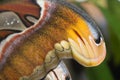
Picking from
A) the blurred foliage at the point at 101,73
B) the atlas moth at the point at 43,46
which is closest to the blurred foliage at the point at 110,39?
the blurred foliage at the point at 101,73

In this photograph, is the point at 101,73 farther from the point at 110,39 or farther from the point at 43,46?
the point at 43,46

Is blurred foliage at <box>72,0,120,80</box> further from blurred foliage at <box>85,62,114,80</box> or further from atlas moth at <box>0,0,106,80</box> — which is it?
atlas moth at <box>0,0,106,80</box>

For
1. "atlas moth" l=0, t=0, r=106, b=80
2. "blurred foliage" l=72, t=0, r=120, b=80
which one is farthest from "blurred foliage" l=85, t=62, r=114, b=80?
"atlas moth" l=0, t=0, r=106, b=80

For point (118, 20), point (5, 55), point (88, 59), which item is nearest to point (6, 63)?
point (5, 55)

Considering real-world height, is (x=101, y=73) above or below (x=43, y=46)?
below

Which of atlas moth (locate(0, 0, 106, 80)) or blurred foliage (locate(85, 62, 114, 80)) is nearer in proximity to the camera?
atlas moth (locate(0, 0, 106, 80))

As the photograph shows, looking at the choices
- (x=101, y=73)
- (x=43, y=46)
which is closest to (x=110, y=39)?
(x=101, y=73)

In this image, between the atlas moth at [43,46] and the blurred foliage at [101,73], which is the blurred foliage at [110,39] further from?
the atlas moth at [43,46]

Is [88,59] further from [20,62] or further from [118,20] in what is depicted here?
[118,20]
